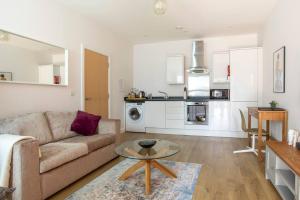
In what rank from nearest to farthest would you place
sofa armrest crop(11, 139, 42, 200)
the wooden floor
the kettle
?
sofa armrest crop(11, 139, 42, 200) < the wooden floor < the kettle

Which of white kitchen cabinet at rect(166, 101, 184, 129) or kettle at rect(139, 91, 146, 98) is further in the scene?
kettle at rect(139, 91, 146, 98)

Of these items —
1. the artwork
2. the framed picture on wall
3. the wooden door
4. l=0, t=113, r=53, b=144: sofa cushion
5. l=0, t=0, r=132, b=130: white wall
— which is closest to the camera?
l=0, t=113, r=53, b=144: sofa cushion

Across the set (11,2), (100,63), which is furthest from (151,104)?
(11,2)

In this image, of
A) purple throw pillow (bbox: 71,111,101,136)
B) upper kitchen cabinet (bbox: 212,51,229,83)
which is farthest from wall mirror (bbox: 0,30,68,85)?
upper kitchen cabinet (bbox: 212,51,229,83)

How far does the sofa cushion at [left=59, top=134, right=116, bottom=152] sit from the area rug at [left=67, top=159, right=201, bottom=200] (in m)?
0.39

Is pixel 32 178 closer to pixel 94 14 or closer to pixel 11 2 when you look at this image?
pixel 11 2

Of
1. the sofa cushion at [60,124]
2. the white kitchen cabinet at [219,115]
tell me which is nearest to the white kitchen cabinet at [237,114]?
the white kitchen cabinet at [219,115]

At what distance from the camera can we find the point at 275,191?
2.25 m

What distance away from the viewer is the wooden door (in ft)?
13.5

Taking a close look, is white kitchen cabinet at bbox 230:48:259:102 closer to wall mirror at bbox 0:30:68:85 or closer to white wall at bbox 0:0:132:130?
white wall at bbox 0:0:132:130

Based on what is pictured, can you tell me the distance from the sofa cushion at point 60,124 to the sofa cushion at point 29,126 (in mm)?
97

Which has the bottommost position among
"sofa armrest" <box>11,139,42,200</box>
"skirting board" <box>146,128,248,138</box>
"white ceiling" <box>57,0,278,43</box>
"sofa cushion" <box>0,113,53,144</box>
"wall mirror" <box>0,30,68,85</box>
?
"skirting board" <box>146,128,248,138</box>

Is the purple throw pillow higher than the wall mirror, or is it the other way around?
the wall mirror

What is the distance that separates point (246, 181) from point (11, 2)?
3724mm
